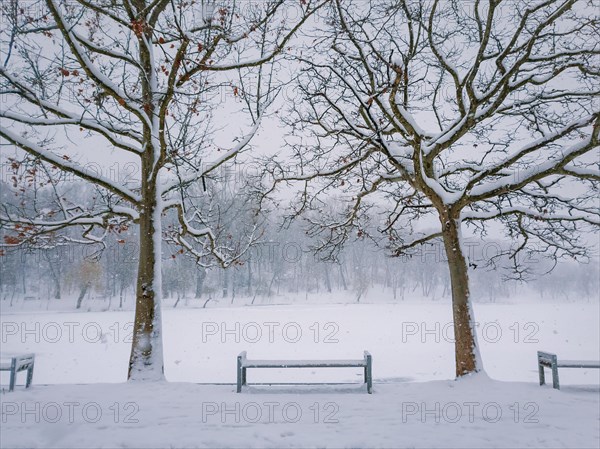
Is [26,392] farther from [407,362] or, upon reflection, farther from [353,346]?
[353,346]

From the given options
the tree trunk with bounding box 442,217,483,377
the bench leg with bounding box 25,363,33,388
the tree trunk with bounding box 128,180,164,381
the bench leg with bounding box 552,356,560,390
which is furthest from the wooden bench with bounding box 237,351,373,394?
the bench leg with bounding box 25,363,33,388

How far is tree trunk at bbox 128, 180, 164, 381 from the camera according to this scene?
8312 mm

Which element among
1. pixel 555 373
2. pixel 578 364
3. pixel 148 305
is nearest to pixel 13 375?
pixel 148 305

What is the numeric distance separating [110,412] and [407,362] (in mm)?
12400

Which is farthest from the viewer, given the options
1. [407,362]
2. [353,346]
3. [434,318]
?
[434,318]

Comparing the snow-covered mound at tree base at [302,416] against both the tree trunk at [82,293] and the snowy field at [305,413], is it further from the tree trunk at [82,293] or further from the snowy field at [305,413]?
the tree trunk at [82,293]

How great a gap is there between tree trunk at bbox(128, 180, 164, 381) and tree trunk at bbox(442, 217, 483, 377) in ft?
20.9

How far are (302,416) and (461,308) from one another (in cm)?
449

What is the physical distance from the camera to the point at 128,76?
9.14 metres

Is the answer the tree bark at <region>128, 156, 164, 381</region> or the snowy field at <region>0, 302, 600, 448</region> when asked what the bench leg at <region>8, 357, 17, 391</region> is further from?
the tree bark at <region>128, 156, 164, 381</region>

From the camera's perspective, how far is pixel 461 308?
891 cm

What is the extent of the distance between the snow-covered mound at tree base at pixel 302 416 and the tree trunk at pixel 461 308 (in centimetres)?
51

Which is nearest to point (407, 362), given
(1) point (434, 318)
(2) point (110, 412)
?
(2) point (110, 412)

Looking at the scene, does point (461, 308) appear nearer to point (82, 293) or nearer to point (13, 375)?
point (13, 375)
